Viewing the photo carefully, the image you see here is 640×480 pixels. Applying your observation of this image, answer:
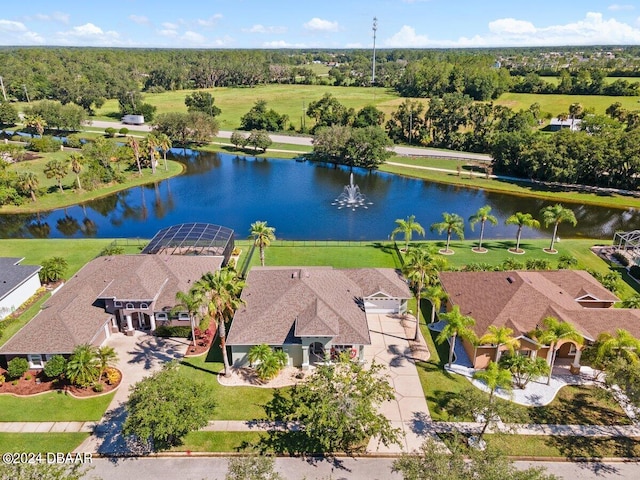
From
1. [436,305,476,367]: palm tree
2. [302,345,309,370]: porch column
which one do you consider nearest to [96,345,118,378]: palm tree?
[302,345,309,370]: porch column

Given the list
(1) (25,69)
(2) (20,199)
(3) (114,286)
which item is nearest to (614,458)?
(3) (114,286)

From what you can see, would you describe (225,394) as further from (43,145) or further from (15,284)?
(43,145)

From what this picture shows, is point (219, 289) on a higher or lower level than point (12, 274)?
higher

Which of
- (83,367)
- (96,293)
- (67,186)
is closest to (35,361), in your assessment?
(83,367)

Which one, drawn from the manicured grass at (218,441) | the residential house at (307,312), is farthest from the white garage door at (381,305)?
the manicured grass at (218,441)

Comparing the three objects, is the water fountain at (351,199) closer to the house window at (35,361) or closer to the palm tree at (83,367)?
the palm tree at (83,367)

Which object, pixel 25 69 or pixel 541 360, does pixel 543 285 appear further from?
pixel 25 69
